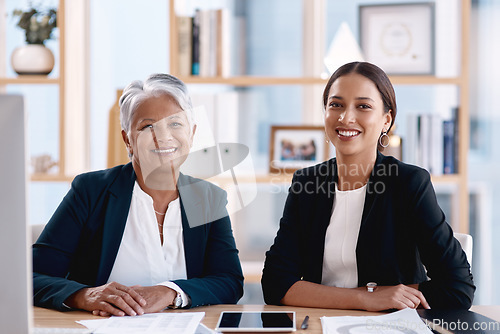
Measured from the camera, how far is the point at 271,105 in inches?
114

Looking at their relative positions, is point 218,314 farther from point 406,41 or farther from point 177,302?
point 406,41

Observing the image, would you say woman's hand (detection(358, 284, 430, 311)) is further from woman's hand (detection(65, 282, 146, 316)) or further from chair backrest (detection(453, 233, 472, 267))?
woman's hand (detection(65, 282, 146, 316))

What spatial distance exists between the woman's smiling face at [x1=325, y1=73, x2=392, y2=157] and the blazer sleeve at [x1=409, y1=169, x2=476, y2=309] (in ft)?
0.61

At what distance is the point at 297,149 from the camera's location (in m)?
2.59

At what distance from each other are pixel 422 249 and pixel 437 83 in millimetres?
1314

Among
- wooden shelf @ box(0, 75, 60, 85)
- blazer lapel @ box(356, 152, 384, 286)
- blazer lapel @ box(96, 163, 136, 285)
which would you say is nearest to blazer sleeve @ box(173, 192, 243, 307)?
blazer lapel @ box(96, 163, 136, 285)

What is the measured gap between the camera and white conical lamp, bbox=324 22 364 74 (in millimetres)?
2502

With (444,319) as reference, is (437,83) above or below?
above

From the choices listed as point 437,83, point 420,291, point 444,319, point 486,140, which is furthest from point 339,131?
point 486,140

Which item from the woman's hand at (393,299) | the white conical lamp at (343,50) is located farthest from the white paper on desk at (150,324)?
the white conical lamp at (343,50)

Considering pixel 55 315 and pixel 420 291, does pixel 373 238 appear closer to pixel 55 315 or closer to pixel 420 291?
pixel 420 291

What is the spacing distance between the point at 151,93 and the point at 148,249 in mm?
446

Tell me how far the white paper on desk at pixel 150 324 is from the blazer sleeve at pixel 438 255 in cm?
61

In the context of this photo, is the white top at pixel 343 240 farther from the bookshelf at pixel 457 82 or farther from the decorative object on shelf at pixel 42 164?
the decorative object on shelf at pixel 42 164
